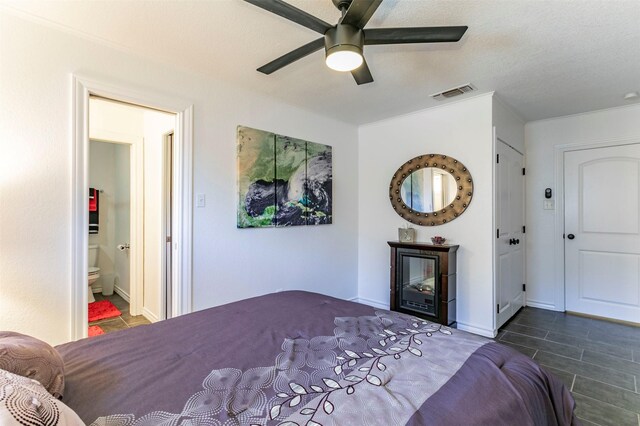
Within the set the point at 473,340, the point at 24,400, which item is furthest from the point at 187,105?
the point at 473,340

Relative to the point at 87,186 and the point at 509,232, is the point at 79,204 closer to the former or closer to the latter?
the point at 87,186

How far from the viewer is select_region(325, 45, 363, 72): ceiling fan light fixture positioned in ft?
4.85

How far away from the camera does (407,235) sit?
3592mm

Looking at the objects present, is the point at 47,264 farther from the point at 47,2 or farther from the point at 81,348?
the point at 47,2

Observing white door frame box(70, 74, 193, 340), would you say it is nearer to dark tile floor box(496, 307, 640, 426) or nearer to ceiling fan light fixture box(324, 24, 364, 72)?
ceiling fan light fixture box(324, 24, 364, 72)

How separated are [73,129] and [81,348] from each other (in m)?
1.47

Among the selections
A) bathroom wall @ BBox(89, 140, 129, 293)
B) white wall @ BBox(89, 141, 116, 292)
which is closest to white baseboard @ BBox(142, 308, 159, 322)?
bathroom wall @ BBox(89, 140, 129, 293)

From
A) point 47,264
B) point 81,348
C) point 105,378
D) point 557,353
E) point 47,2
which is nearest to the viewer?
point 105,378

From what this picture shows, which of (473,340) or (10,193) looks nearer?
(473,340)

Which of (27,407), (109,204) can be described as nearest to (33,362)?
(27,407)

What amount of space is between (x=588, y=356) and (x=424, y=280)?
58.1 inches

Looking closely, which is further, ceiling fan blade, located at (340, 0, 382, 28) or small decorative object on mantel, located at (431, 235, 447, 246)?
small decorative object on mantel, located at (431, 235, 447, 246)

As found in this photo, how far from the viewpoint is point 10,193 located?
1805 mm

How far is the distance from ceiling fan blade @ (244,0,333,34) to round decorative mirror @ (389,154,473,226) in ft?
7.65
